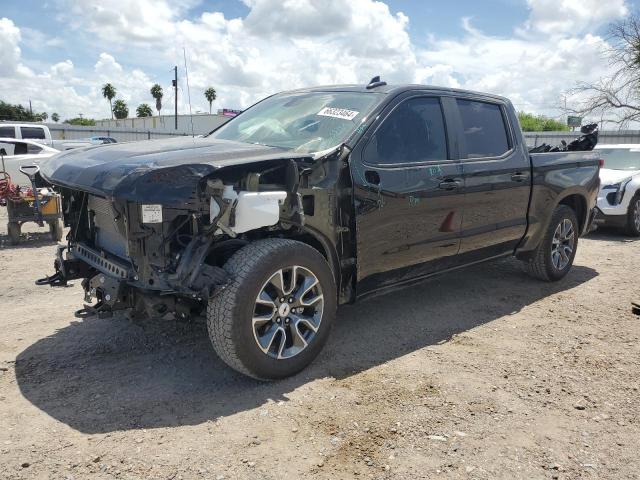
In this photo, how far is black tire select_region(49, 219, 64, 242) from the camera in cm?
801

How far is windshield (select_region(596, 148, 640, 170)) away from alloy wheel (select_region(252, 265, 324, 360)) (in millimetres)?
8662

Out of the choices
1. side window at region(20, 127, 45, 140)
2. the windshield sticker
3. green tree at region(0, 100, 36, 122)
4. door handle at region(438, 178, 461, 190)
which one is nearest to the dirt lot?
door handle at region(438, 178, 461, 190)

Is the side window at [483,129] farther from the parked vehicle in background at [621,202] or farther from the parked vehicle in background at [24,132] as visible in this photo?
the parked vehicle in background at [24,132]

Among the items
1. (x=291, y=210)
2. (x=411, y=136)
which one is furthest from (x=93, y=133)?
(x=291, y=210)

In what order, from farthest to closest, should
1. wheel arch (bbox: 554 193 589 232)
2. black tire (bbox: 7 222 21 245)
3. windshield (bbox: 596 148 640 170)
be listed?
windshield (bbox: 596 148 640 170) < black tire (bbox: 7 222 21 245) < wheel arch (bbox: 554 193 589 232)

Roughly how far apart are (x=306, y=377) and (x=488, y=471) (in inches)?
52.5

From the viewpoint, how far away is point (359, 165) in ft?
12.4

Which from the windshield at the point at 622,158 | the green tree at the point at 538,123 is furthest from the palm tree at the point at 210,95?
the windshield at the point at 622,158

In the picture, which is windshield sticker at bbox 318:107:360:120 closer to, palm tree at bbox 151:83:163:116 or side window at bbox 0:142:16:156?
side window at bbox 0:142:16:156

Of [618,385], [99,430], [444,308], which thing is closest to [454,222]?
[444,308]

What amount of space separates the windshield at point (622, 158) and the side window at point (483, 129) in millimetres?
6151

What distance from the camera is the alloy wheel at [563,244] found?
19.6 ft

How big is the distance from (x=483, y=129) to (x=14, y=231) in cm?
659

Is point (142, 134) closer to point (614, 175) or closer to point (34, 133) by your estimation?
point (34, 133)
